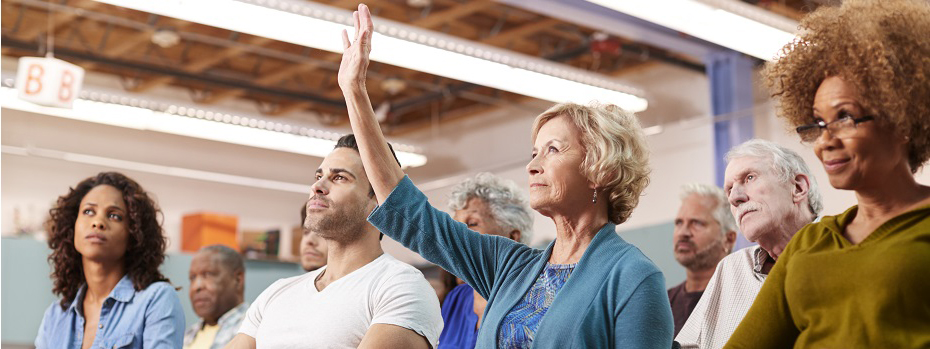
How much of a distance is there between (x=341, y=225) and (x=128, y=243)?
100 cm

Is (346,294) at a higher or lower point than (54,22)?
lower

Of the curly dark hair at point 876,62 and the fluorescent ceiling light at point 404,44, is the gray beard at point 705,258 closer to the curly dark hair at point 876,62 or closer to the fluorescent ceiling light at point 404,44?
the curly dark hair at point 876,62

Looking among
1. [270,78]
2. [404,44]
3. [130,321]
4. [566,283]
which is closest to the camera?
[566,283]

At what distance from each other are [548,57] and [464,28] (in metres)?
0.79

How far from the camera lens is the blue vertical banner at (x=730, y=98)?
7.28 m

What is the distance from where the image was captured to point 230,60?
8.92m

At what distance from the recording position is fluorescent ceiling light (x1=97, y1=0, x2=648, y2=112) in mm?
4754

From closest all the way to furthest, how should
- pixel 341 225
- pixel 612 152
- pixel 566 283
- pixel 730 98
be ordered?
pixel 566 283
pixel 612 152
pixel 341 225
pixel 730 98

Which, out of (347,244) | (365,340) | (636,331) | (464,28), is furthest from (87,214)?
(464,28)

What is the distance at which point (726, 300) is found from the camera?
2.35m

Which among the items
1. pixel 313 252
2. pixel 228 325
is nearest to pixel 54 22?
pixel 228 325

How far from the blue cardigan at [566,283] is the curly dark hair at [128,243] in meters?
1.38

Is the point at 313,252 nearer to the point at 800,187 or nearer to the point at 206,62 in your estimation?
the point at 800,187

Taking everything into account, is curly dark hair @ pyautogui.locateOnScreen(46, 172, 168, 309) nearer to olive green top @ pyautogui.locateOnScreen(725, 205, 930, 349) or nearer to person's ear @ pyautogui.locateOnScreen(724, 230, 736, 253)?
person's ear @ pyautogui.locateOnScreen(724, 230, 736, 253)
